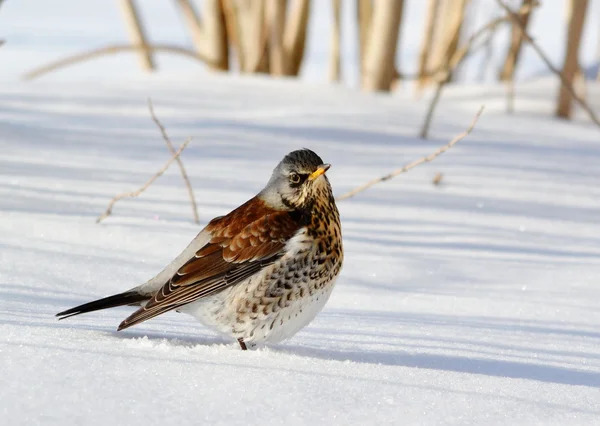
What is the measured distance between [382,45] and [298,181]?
524cm

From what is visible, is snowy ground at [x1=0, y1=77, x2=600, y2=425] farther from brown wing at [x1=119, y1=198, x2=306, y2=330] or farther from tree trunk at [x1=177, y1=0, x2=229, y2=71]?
tree trunk at [x1=177, y1=0, x2=229, y2=71]

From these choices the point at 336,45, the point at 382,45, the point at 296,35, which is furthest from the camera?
the point at 336,45

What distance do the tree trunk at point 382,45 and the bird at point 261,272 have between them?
16.5 feet

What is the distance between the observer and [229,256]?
3.19 metres

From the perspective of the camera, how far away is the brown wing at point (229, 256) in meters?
3.09

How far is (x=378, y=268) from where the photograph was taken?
4.37 m

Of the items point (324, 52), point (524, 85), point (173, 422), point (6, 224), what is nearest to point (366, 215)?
point (6, 224)

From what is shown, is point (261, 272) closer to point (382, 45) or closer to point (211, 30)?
point (382, 45)

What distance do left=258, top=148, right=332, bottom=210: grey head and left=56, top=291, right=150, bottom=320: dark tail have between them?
526 mm

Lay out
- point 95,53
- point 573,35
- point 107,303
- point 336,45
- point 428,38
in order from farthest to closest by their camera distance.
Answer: point 336,45, point 428,38, point 95,53, point 573,35, point 107,303

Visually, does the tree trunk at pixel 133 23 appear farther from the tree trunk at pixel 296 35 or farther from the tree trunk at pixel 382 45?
the tree trunk at pixel 382 45

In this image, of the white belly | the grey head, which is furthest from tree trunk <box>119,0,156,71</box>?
the white belly

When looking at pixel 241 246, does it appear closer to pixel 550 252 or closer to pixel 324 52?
pixel 550 252

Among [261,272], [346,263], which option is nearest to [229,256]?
[261,272]
